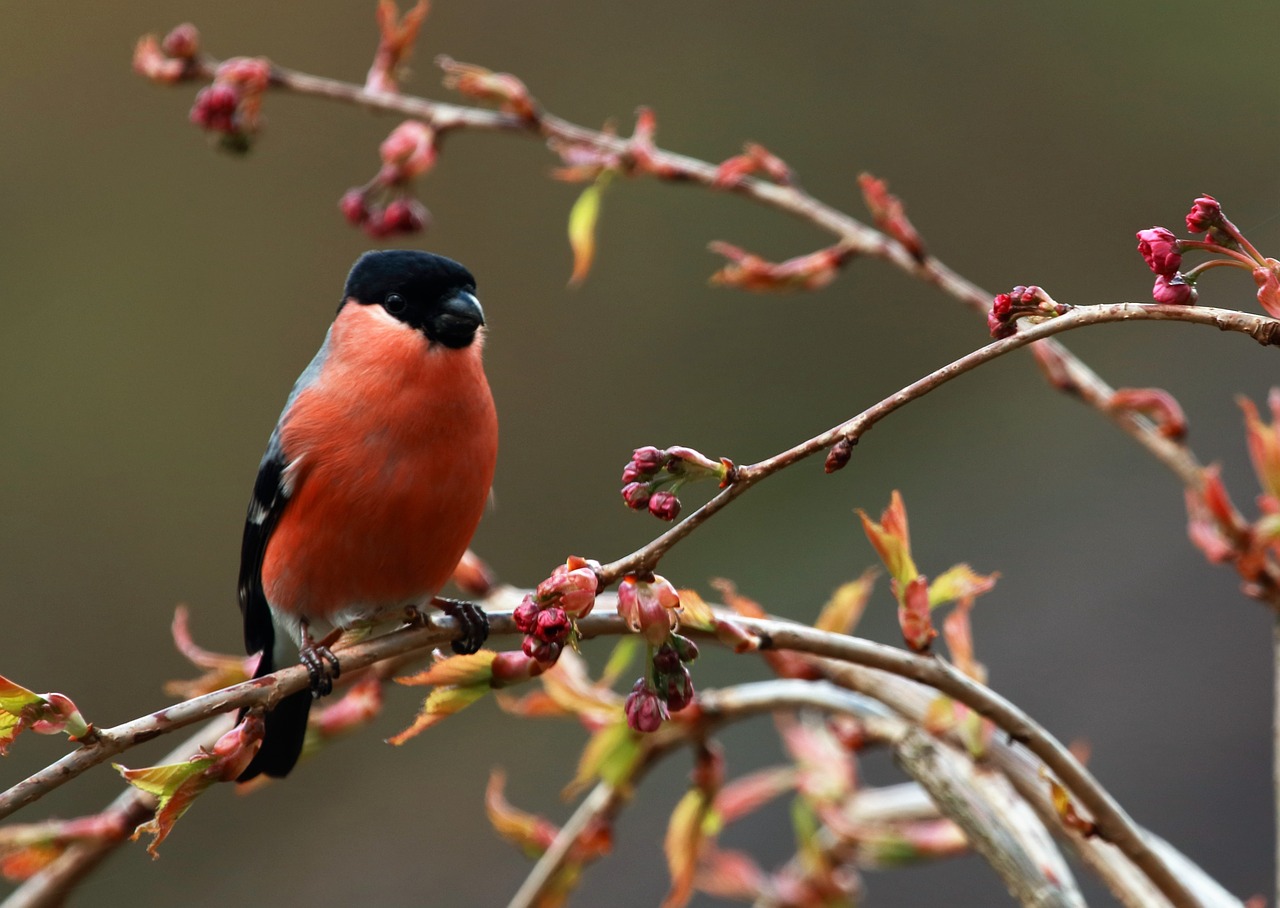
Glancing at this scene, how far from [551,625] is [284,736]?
2.90ft

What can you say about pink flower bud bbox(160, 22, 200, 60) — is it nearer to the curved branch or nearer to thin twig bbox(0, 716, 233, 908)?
thin twig bbox(0, 716, 233, 908)

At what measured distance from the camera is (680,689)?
102 cm

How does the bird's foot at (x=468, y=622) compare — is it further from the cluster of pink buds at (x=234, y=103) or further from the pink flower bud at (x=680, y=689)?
the cluster of pink buds at (x=234, y=103)

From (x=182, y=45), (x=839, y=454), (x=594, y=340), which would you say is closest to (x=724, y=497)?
(x=839, y=454)

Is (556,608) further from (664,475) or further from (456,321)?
(456,321)

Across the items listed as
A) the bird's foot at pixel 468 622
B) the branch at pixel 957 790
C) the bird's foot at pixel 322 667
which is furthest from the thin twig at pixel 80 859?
the branch at pixel 957 790

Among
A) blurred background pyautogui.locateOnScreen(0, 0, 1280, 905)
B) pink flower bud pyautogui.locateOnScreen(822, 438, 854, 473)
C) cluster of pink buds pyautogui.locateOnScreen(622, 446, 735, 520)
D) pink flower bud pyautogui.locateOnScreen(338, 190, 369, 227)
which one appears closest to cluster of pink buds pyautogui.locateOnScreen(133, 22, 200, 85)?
pink flower bud pyautogui.locateOnScreen(338, 190, 369, 227)

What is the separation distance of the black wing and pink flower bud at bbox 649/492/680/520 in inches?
42.1

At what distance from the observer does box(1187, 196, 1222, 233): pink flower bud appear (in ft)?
2.92

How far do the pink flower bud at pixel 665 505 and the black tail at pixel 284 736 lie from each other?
2.79 ft

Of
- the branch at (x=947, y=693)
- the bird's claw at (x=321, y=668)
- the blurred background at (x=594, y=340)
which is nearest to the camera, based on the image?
the branch at (x=947, y=693)

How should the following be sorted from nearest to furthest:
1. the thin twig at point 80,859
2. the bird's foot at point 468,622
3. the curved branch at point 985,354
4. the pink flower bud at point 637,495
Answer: the curved branch at point 985,354 → the pink flower bud at point 637,495 → the thin twig at point 80,859 → the bird's foot at point 468,622

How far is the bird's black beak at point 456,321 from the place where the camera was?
1.88 metres

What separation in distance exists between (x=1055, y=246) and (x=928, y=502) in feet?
3.45
